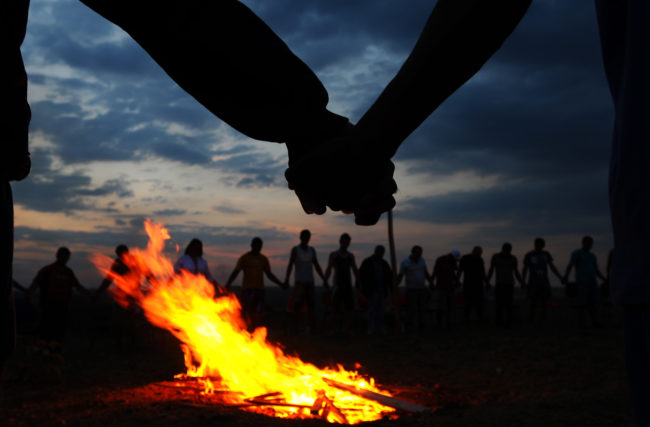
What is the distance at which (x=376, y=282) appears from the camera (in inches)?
417

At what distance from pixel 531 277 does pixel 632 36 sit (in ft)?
37.5

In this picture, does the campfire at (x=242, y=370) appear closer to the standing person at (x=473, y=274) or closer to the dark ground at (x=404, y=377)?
the dark ground at (x=404, y=377)

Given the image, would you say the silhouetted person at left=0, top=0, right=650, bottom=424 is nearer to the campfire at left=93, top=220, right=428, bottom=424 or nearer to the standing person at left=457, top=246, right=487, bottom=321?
the campfire at left=93, top=220, right=428, bottom=424

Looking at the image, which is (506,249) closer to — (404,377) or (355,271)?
(355,271)

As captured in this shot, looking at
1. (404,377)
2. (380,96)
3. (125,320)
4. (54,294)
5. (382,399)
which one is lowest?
(404,377)

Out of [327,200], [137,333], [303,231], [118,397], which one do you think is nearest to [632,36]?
[327,200]

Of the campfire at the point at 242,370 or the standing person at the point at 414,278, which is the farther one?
the standing person at the point at 414,278

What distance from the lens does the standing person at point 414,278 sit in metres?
11.4

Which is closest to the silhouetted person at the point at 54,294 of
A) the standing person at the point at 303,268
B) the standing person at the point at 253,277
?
the standing person at the point at 253,277

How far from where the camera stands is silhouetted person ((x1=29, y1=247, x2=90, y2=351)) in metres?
8.39

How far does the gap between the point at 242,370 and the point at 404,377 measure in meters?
2.16

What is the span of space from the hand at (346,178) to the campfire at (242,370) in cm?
383

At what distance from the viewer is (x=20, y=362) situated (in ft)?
20.9

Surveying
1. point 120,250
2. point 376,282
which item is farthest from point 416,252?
point 120,250
